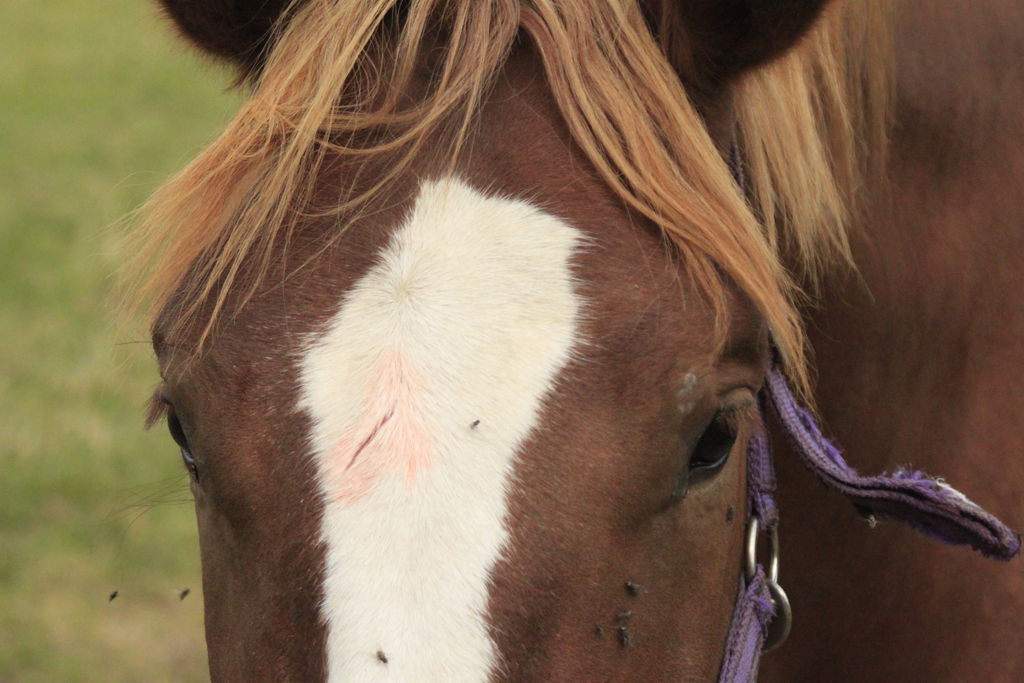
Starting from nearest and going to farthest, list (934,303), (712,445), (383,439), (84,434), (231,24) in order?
1. (383,439)
2. (712,445)
3. (231,24)
4. (934,303)
5. (84,434)

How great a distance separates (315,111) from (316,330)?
11.8 inches

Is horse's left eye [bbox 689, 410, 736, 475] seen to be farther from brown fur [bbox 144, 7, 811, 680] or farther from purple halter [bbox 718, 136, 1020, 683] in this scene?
purple halter [bbox 718, 136, 1020, 683]

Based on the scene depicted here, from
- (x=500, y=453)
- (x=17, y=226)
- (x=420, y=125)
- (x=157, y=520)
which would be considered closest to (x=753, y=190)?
(x=420, y=125)

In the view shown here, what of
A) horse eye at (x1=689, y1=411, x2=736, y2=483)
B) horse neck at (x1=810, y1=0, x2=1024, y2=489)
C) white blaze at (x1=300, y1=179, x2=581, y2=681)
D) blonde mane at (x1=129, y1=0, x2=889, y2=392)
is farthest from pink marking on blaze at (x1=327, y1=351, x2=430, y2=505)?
horse neck at (x1=810, y1=0, x2=1024, y2=489)

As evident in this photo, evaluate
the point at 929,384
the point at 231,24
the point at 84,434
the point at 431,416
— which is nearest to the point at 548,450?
the point at 431,416

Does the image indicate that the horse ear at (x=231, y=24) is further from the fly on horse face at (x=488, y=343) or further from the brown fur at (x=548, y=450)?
the brown fur at (x=548, y=450)

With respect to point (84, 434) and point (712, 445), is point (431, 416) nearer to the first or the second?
point (712, 445)

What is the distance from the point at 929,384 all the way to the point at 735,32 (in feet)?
2.43

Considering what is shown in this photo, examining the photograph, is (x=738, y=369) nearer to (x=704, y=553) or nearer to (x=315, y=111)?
(x=704, y=553)

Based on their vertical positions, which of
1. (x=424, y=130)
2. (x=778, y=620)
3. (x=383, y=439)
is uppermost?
(x=424, y=130)

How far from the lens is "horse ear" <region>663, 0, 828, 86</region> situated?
157cm

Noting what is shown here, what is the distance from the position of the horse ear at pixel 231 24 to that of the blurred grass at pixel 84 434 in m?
0.07

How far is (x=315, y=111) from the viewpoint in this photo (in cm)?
154

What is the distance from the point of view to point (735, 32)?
1604mm
